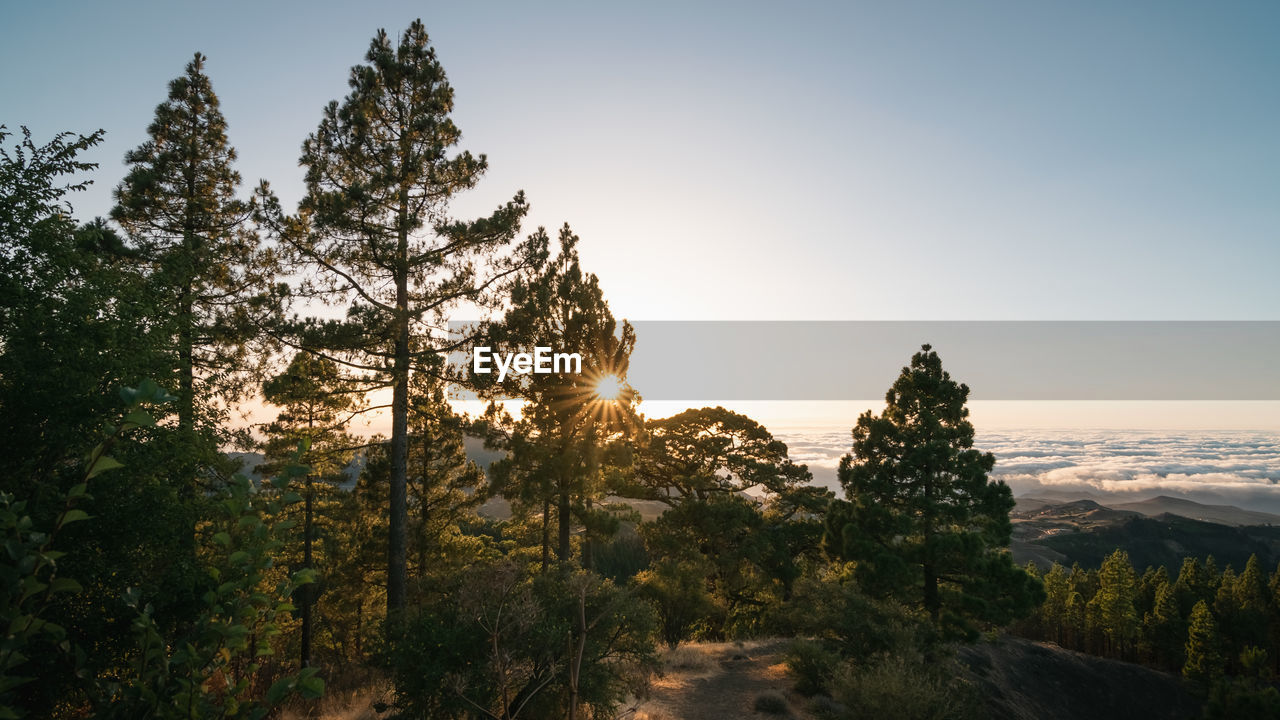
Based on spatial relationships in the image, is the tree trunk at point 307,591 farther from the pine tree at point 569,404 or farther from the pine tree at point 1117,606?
the pine tree at point 1117,606

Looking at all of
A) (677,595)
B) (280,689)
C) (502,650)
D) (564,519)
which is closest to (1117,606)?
(677,595)

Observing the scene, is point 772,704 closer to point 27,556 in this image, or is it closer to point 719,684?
point 719,684

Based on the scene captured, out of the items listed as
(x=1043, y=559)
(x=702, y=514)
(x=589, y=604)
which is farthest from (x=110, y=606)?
(x=1043, y=559)

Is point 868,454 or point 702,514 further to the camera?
point 702,514

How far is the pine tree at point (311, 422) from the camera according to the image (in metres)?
14.8

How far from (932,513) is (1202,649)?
2160 inches

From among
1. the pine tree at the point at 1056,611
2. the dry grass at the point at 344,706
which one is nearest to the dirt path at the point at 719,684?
the dry grass at the point at 344,706

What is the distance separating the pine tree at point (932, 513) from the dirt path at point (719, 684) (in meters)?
4.87

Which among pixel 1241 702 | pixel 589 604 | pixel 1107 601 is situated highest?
pixel 589 604

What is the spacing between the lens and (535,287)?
1650cm

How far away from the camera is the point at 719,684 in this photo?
56.0 ft

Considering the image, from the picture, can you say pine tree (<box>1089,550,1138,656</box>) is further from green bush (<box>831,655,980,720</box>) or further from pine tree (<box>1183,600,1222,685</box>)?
green bush (<box>831,655,980,720</box>)

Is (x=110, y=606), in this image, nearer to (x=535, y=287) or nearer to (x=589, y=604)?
(x=589, y=604)

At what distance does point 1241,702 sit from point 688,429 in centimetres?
2226
